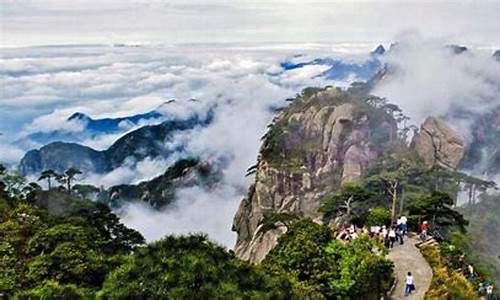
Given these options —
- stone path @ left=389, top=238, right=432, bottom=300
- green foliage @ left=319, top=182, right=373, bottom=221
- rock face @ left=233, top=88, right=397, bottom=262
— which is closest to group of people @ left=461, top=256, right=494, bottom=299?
stone path @ left=389, top=238, right=432, bottom=300

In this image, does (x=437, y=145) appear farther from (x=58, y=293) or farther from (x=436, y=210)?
(x=58, y=293)

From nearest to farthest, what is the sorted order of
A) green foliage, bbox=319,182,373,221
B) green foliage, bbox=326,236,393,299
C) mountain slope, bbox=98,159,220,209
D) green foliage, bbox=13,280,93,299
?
green foliage, bbox=13,280,93,299 → green foliage, bbox=326,236,393,299 → green foliage, bbox=319,182,373,221 → mountain slope, bbox=98,159,220,209

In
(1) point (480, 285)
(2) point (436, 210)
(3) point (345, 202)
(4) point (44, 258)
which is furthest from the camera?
(3) point (345, 202)

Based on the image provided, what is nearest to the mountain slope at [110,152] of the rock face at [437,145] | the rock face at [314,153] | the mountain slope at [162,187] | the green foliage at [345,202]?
the mountain slope at [162,187]

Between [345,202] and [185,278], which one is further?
[345,202]

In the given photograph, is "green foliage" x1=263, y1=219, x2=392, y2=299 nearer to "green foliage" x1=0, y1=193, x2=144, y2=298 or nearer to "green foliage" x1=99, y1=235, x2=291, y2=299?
"green foliage" x1=99, y1=235, x2=291, y2=299

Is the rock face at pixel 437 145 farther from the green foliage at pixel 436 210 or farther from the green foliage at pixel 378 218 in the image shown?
the green foliage at pixel 378 218

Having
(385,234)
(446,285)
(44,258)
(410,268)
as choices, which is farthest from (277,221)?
→ (446,285)
